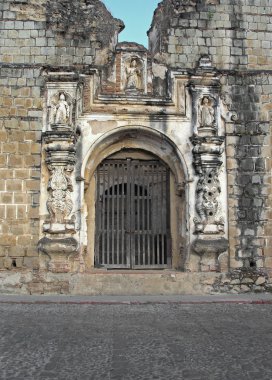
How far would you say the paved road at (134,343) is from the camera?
4055 millimetres

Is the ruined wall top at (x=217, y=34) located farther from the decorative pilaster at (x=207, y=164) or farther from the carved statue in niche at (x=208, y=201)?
the carved statue in niche at (x=208, y=201)

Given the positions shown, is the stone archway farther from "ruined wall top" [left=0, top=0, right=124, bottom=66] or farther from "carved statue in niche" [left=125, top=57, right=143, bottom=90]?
"ruined wall top" [left=0, top=0, right=124, bottom=66]

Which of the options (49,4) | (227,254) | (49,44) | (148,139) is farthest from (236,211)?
(49,4)

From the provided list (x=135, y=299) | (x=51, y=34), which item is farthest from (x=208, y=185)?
(x=51, y=34)

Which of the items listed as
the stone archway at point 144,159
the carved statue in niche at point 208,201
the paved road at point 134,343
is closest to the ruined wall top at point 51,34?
the stone archway at point 144,159

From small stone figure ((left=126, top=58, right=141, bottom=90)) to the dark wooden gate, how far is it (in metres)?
1.70

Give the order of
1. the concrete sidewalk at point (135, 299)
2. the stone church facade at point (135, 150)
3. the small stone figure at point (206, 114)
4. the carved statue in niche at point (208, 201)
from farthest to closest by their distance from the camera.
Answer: the small stone figure at point (206, 114) → the carved statue in niche at point (208, 201) → the stone church facade at point (135, 150) → the concrete sidewalk at point (135, 299)

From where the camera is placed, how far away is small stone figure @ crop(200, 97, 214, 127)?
32.2 ft

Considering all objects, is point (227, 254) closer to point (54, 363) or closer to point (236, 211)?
point (236, 211)

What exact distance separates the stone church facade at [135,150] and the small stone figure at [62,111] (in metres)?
0.03

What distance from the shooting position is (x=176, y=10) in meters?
10.3

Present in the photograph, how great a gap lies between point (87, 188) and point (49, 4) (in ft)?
13.7

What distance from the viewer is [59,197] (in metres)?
9.30

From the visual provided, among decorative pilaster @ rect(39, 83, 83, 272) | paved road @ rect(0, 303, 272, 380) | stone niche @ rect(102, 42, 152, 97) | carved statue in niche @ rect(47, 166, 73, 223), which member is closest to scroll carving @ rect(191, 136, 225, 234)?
stone niche @ rect(102, 42, 152, 97)
